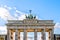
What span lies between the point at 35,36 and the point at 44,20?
8675 millimetres

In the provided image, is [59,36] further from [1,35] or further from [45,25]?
[1,35]

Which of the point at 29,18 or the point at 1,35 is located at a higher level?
the point at 29,18

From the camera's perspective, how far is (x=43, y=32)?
4429 inches

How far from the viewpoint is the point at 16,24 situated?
367 ft

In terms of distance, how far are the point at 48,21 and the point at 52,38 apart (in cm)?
827

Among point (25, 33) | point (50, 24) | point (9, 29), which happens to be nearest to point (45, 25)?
point (50, 24)

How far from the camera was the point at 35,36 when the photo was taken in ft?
372

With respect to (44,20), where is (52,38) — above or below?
below

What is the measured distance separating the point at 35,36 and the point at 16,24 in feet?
34.9

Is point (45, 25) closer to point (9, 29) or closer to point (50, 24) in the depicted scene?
point (50, 24)

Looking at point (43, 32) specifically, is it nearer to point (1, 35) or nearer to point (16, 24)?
point (16, 24)

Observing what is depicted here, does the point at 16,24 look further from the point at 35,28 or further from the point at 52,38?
the point at 52,38

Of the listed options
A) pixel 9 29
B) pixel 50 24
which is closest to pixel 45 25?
pixel 50 24

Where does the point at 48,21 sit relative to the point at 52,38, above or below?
above
